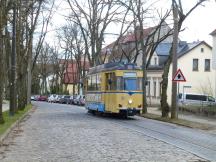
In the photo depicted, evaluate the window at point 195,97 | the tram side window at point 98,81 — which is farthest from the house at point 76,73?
the tram side window at point 98,81

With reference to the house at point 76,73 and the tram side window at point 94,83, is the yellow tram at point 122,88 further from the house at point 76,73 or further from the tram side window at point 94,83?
the house at point 76,73

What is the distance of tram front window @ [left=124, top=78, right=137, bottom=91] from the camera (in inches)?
1232

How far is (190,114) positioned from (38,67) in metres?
79.6

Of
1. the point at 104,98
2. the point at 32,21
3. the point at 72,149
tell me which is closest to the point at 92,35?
the point at 32,21

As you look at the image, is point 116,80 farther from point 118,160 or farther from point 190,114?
point 118,160

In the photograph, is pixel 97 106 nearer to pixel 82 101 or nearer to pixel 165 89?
pixel 165 89

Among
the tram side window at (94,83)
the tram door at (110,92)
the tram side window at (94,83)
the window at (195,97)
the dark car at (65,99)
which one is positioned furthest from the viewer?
the dark car at (65,99)

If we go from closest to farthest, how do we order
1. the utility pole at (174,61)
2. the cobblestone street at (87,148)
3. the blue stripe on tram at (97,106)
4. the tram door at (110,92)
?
the cobblestone street at (87,148) < the utility pole at (174,61) < the tram door at (110,92) < the blue stripe on tram at (97,106)

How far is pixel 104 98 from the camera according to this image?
33.0 meters

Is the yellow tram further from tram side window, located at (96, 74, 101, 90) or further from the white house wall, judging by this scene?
the white house wall

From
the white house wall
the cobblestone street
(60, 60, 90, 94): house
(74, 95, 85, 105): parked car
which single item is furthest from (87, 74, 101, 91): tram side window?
the white house wall

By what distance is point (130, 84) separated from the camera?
1236 inches

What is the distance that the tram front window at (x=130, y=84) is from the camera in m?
31.3

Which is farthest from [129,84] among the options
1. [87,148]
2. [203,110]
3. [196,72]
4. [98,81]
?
[196,72]
